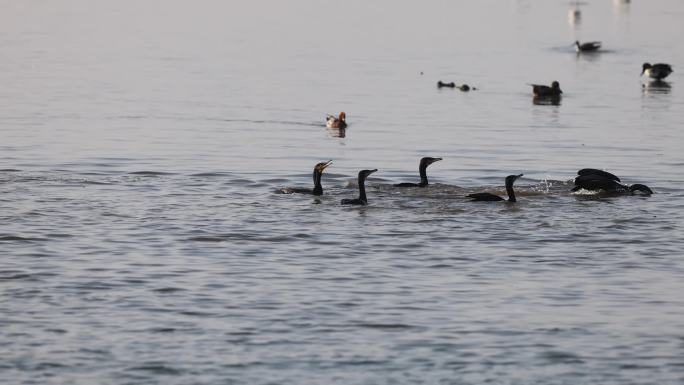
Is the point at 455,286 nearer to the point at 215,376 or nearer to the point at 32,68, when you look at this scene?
the point at 215,376

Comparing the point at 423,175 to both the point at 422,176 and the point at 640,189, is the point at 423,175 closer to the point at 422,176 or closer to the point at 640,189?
the point at 422,176

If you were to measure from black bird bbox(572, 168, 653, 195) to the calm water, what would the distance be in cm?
24

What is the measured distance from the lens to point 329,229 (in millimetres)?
19453

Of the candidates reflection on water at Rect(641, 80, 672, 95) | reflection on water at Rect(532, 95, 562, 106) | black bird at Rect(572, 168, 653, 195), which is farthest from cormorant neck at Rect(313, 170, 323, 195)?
reflection on water at Rect(641, 80, 672, 95)

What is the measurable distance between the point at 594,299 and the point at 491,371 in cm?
312

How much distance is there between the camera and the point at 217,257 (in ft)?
57.4

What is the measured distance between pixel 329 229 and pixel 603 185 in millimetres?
4887

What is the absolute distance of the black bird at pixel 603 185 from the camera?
22.1 metres

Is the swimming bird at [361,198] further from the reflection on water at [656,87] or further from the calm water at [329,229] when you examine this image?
the reflection on water at [656,87]

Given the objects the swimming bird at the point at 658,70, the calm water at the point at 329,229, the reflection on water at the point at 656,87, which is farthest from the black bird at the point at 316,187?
the swimming bird at the point at 658,70

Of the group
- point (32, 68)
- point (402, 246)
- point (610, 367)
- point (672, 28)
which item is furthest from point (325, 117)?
point (672, 28)

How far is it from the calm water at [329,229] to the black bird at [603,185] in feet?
0.78

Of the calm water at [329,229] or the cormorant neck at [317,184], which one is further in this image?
the cormorant neck at [317,184]

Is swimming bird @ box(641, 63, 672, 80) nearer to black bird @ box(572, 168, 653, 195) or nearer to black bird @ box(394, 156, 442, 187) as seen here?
black bird @ box(572, 168, 653, 195)
